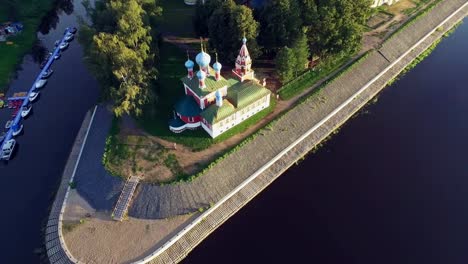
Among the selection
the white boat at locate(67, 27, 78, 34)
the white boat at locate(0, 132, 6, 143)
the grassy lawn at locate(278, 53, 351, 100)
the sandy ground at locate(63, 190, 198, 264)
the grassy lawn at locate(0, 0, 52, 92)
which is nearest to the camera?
the sandy ground at locate(63, 190, 198, 264)

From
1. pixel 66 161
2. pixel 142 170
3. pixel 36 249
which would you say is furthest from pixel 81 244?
pixel 66 161

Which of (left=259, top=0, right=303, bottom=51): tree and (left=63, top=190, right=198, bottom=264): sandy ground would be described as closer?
(left=63, top=190, right=198, bottom=264): sandy ground

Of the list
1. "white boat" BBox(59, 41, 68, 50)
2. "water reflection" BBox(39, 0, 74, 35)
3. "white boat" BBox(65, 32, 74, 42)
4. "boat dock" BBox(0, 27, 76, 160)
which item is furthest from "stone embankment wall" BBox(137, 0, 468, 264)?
"water reflection" BBox(39, 0, 74, 35)

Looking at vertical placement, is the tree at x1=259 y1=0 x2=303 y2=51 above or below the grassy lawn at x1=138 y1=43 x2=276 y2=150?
above

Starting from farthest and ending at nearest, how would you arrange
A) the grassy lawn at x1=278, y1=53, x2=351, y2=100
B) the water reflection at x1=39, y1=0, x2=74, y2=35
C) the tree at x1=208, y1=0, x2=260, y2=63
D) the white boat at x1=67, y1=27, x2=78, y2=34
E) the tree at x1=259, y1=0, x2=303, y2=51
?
the water reflection at x1=39, y1=0, x2=74, y2=35 < the white boat at x1=67, y1=27, x2=78, y2=34 < the grassy lawn at x1=278, y1=53, x2=351, y2=100 < the tree at x1=259, y1=0, x2=303, y2=51 < the tree at x1=208, y1=0, x2=260, y2=63

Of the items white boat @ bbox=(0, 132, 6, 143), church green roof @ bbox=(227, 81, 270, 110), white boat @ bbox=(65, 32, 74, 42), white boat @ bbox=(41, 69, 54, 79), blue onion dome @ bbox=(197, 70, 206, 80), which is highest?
blue onion dome @ bbox=(197, 70, 206, 80)

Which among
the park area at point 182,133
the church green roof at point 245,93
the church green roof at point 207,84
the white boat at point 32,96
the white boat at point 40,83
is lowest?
the white boat at point 32,96

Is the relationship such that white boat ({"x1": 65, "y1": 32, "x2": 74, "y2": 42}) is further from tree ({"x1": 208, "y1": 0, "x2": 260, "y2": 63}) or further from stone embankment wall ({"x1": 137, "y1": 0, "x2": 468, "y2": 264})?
stone embankment wall ({"x1": 137, "y1": 0, "x2": 468, "y2": 264})

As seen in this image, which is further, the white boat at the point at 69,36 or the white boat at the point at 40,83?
the white boat at the point at 69,36

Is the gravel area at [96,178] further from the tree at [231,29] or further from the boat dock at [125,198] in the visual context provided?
the tree at [231,29]

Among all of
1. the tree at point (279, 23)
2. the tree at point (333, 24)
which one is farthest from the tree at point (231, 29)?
the tree at point (333, 24)
